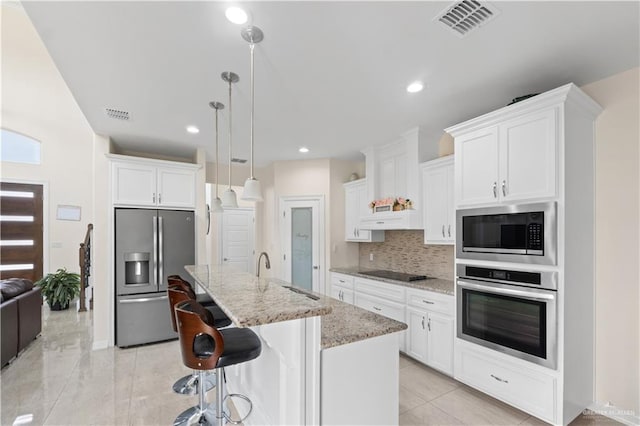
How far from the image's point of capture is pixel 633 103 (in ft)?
7.54

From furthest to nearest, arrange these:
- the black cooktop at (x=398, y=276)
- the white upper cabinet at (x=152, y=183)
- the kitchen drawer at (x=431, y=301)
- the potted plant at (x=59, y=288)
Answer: the potted plant at (x=59, y=288) → the white upper cabinet at (x=152, y=183) → the black cooktop at (x=398, y=276) → the kitchen drawer at (x=431, y=301)

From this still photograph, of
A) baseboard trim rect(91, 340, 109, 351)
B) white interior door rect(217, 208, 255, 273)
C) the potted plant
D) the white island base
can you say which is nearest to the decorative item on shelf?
the white island base

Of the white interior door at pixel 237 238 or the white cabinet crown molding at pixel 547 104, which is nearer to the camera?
the white cabinet crown molding at pixel 547 104

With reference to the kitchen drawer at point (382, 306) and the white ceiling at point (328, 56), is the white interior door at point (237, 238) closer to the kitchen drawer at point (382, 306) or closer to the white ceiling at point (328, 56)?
the kitchen drawer at point (382, 306)

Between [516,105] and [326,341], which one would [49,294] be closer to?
[326,341]

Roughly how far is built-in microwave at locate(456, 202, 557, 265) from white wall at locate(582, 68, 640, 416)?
2.01 feet

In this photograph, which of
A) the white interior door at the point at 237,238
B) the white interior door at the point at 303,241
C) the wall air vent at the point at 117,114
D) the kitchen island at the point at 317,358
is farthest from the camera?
the white interior door at the point at 237,238

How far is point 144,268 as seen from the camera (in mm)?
4066

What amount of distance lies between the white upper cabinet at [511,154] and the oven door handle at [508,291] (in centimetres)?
71

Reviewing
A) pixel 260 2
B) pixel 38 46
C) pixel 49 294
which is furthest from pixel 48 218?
pixel 260 2

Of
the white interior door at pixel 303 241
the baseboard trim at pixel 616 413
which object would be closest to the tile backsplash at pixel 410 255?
the white interior door at pixel 303 241

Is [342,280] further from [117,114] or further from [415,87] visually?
[117,114]

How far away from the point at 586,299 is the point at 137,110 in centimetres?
441

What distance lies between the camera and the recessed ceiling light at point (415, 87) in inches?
99.7
